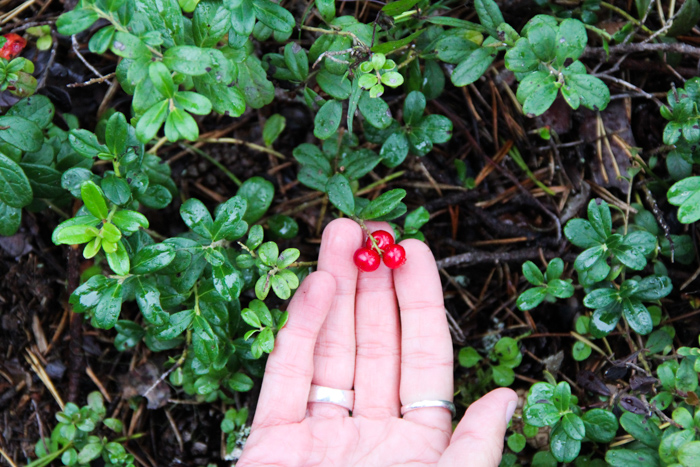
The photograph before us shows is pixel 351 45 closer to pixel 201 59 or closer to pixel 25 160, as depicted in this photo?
pixel 201 59

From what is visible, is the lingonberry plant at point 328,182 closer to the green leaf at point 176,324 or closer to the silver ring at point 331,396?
the green leaf at point 176,324

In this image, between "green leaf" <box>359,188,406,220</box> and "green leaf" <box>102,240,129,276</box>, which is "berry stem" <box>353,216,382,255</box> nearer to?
"green leaf" <box>359,188,406,220</box>

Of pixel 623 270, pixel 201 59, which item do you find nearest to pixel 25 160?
pixel 201 59

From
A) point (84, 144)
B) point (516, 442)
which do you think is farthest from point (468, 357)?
point (84, 144)

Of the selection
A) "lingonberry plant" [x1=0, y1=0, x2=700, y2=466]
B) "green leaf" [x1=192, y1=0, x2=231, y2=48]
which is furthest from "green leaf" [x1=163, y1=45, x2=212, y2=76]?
"green leaf" [x1=192, y1=0, x2=231, y2=48]

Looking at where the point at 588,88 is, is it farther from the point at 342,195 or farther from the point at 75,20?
the point at 75,20
